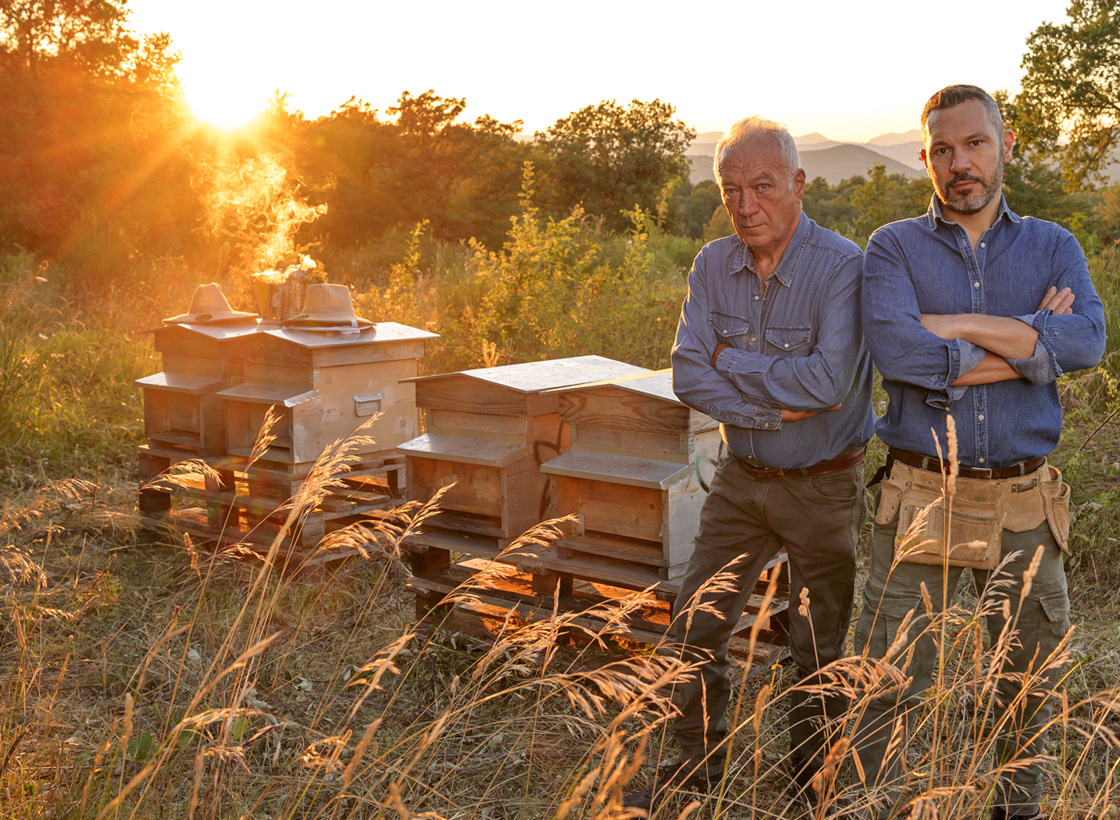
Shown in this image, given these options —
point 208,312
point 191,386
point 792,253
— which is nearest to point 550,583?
point 792,253

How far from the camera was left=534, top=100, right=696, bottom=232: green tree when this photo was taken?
33000 mm

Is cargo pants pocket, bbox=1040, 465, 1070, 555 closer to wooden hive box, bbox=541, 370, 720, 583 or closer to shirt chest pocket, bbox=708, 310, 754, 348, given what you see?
shirt chest pocket, bbox=708, 310, 754, 348

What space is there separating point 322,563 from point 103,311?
28.7ft

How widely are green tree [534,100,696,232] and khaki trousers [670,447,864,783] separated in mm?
29734

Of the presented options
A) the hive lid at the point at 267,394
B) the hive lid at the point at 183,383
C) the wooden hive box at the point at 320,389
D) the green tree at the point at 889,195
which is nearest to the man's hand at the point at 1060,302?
the wooden hive box at the point at 320,389

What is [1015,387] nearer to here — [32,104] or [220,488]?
[220,488]

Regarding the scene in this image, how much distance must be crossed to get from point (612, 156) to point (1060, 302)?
32.4 metres

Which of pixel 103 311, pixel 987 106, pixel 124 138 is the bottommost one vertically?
pixel 103 311

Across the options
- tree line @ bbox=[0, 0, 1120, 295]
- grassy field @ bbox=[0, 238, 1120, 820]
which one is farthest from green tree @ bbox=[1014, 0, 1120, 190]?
grassy field @ bbox=[0, 238, 1120, 820]

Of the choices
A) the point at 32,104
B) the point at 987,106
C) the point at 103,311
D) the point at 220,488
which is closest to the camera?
the point at 987,106

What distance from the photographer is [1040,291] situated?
9.46ft

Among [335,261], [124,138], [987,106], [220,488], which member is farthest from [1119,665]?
[124,138]

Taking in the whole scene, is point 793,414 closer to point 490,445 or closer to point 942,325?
point 942,325

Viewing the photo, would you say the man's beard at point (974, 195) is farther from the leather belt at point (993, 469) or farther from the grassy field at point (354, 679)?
the grassy field at point (354, 679)
